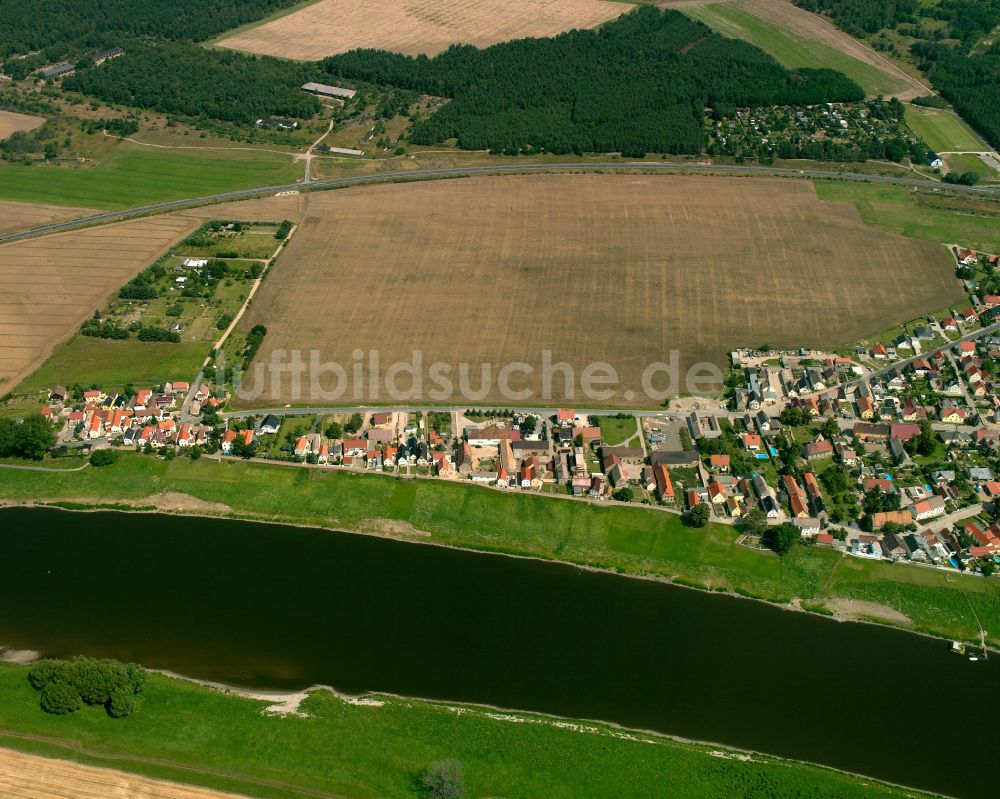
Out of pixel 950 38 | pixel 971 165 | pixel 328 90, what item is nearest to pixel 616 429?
pixel 971 165

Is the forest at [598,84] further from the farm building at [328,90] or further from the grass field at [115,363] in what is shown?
the grass field at [115,363]

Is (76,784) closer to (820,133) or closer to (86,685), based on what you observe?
(86,685)

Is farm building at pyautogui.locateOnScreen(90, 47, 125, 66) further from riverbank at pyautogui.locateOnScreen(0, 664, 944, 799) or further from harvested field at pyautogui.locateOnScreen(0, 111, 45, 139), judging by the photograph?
riverbank at pyautogui.locateOnScreen(0, 664, 944, 799)

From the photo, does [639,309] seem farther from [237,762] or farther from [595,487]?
[237,762]

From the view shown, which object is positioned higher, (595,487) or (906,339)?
(906,339)

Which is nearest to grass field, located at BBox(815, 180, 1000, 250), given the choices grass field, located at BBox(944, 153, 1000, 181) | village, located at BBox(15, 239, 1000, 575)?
grass field, located at BBox(944, 153, 1000, 181)

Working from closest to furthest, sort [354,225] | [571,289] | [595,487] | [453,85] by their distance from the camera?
[595,487] < [571,289] < [354,225] < [453,85]

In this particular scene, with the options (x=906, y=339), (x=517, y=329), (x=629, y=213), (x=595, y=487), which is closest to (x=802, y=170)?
(x=629, y=213)
